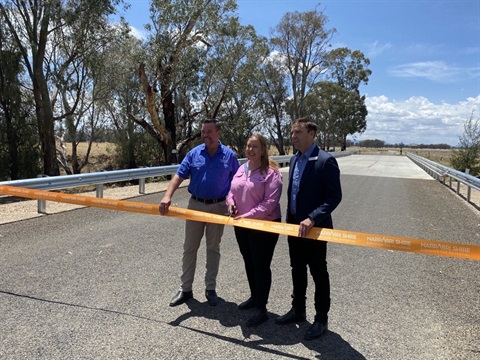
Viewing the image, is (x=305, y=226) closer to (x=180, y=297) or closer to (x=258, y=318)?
(x=258, y=318)

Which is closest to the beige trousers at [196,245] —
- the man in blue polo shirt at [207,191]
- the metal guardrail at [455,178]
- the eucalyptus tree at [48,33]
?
the man in blue polo shirt at [207,191]

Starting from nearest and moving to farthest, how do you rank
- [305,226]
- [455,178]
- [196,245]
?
[305,226]
[196,245]
[455,178]

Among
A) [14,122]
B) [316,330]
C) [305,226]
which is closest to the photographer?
[305,226]

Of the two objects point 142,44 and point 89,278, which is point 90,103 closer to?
point 142,44

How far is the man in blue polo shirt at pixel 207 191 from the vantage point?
4.14 metres

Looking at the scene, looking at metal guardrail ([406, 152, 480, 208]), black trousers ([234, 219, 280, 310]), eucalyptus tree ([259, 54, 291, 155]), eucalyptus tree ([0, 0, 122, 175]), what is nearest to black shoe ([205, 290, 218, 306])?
black trousers ([234, 219, 280, 310])

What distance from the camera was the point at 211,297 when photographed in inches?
163

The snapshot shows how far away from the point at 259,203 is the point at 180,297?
132 cm

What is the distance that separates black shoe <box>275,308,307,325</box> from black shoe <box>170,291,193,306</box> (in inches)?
39.1

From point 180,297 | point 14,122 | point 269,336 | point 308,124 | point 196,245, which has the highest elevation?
point 14,122

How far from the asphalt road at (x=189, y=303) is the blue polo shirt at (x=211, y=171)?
1183 millimetres

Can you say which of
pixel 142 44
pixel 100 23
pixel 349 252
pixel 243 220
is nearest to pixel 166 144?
pixel 142 44

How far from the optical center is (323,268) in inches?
141

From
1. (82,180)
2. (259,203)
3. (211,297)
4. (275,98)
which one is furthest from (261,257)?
(275,98)
